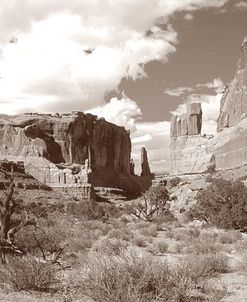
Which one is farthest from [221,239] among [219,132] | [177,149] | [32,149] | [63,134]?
[177,149]

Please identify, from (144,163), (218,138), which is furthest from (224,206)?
(144,163)

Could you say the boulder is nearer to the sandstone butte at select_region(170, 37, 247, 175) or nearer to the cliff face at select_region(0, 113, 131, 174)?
the sandstone butte at select_region(170, 37, 247, 175)

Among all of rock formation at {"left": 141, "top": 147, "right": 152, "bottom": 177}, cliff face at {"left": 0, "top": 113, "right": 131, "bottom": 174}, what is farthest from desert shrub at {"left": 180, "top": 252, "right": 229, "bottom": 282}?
rock formation at {"left": 141, "top": 147, "right": 152, "bottom": 177}

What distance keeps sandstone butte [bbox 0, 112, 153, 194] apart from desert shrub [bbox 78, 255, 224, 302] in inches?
3115

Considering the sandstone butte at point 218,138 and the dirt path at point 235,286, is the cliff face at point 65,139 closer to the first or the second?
the sandstone butte at point 218,138

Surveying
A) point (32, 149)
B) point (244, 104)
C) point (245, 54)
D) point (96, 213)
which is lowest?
point (96, 213)

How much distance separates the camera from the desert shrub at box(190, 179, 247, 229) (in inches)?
1182

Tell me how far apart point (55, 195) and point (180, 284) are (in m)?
72.6

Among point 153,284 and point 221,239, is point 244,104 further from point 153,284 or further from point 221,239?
point 153,284

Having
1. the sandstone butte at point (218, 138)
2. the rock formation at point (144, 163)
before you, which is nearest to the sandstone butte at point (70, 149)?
the rock formation at point (144, 163)

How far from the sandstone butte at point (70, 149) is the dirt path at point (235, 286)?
7641 cm

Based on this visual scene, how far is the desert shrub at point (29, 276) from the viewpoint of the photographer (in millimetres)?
10383

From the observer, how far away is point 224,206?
101 feet

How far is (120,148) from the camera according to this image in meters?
148
